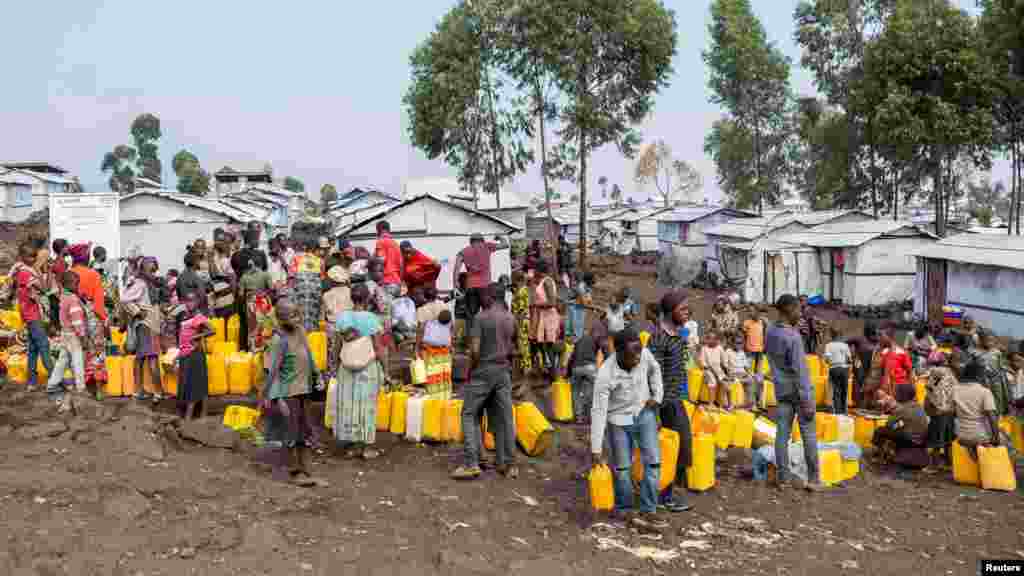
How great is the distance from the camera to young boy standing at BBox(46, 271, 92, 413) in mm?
9188

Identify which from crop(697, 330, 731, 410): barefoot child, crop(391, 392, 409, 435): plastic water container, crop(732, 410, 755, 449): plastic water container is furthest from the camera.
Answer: crop(697, 330, 731, 410): barefoot child

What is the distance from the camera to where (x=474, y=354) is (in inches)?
328

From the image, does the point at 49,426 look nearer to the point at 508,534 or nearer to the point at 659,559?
the point at 508,534

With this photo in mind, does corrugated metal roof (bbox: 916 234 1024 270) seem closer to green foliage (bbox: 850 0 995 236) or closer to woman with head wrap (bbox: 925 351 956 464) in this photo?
green foliage (bbox: 850 0 995 236)

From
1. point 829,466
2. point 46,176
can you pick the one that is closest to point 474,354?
point 829,466

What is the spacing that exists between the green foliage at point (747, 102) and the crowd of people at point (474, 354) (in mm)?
31527

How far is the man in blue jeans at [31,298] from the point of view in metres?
9.74

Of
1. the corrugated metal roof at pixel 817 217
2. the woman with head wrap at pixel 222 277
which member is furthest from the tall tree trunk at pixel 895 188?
the woman with head wrap at pixel 222 277

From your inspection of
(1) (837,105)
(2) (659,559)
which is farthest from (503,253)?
(1) (837,105)

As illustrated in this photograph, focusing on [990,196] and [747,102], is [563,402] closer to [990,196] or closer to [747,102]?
[747,102]

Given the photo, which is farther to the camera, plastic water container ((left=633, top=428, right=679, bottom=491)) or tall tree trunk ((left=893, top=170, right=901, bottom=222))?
tall tree trunk ((left=893, top=170, right=901, bottom=222))

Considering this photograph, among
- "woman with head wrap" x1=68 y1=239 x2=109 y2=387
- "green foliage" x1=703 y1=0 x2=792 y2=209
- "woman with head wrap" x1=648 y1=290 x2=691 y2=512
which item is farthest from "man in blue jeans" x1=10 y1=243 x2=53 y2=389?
"green foliage" x1=703 y1=0 x2=792 y2=209

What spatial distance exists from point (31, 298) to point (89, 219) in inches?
426

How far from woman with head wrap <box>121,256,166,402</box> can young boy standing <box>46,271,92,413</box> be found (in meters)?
0.66
